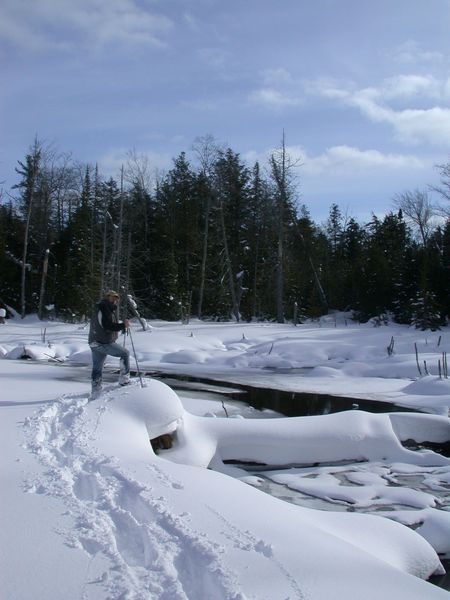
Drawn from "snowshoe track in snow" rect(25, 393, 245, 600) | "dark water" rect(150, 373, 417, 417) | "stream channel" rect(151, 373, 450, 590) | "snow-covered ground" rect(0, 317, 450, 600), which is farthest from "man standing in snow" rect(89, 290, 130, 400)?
"dark water" rect(150, 373, 417, 417)

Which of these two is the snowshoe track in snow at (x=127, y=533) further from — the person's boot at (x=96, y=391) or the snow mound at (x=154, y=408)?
the person's boot at (x=96, y=391)

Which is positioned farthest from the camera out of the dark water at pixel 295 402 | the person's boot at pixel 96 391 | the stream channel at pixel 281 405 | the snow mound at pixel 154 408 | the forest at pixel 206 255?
the forest at pixel 206 255

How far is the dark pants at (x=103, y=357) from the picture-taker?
374 inches

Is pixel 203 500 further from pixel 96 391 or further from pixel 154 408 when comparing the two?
pixel 96 391

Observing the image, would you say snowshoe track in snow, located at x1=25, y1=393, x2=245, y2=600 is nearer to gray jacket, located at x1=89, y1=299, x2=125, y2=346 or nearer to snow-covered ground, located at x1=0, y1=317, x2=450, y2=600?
snow-covered ground, located at x1=0, y1=317, x2=450, y2=600

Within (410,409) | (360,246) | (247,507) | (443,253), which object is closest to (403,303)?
(443,253)

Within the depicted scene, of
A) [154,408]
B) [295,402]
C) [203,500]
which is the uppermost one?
[154,408]

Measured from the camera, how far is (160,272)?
39.4 m

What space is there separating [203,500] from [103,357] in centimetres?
507

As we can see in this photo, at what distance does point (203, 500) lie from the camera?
5.04m

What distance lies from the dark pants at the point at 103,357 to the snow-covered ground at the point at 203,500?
0.81 ft

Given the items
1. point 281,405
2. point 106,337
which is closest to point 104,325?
point 106,337

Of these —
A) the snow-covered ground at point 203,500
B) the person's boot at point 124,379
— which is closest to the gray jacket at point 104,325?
the person's boot at point 124,379

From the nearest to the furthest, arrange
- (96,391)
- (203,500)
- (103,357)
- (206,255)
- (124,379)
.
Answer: (203,500), (96,391), (124,379), (103,357), (206,255)
